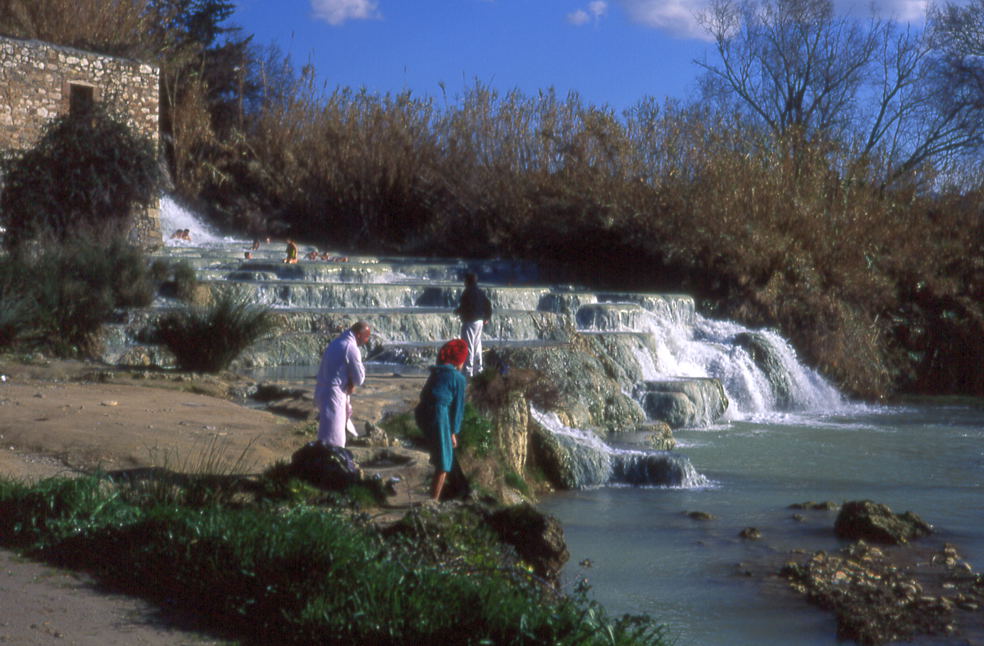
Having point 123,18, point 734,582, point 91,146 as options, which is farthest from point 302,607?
point 123,18

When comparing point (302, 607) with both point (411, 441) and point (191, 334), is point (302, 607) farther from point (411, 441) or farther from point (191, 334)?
point (191, 334)

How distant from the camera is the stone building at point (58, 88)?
2112cm

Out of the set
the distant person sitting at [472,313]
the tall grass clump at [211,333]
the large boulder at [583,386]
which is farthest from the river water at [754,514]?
the tall grass clump at [211,333]

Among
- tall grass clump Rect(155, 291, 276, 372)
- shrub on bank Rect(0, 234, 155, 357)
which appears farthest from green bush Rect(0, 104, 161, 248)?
tall grass clump Rect(155, 291, 276, 372)

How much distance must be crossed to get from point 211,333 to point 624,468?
503 centimetres

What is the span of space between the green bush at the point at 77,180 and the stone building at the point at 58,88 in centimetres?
83

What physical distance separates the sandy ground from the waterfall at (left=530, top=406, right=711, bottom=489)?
1694mm

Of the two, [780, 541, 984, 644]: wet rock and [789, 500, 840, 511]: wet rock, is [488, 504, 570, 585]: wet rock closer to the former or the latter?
[780, 541, 984, 644]: wet rock

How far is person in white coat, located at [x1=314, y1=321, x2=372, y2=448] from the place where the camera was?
320 inches

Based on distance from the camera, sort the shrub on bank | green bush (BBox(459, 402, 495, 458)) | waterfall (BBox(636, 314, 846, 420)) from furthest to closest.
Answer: waterfall (BBox(636, 314, 846, 420)) → the shrub on bank → green bush (BBox(459, 402, 495, 458))

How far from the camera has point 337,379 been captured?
8148 mm

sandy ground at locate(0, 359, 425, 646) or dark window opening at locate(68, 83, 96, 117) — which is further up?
dark window opening at locate(68, 83, 96, 117)

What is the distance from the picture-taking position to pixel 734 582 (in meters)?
8.18

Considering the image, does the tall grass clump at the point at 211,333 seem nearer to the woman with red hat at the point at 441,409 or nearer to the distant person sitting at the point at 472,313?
the distant person sitting at the point at 472,313
